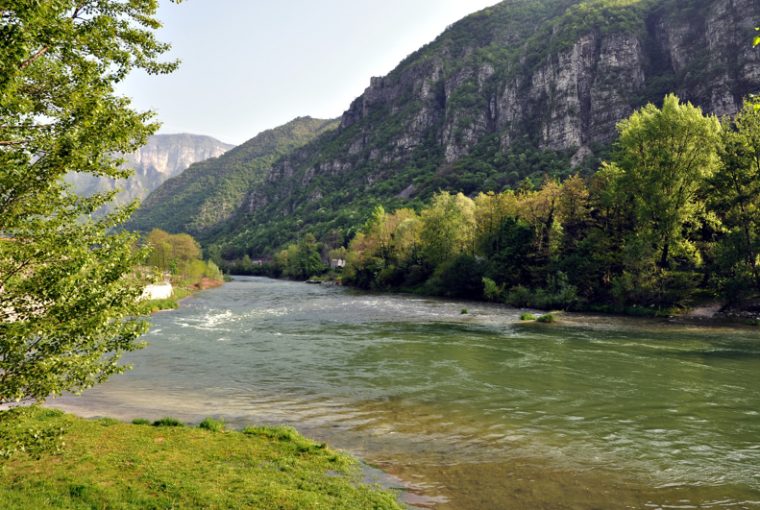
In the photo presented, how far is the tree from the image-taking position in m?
8.21

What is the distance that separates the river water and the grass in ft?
6.78

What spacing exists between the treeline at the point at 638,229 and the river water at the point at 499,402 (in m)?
12.2

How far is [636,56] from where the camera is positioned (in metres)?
192

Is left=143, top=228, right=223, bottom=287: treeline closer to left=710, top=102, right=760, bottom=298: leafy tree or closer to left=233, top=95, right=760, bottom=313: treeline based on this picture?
left=233, top=95, right=760, bottom=313: treeline

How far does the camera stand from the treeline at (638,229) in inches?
2115

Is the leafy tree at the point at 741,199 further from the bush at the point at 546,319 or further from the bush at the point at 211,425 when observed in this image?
the bush at the point at 211,425

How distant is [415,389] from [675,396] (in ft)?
43.7

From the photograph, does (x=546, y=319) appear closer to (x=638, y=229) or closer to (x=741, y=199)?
(x=638, y=229)

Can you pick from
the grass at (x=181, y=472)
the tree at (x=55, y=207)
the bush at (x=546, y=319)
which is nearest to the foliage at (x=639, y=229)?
the bush at (x=546, y=319)

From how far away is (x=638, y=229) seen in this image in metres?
61.4

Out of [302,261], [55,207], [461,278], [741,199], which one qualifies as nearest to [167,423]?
[55,207]

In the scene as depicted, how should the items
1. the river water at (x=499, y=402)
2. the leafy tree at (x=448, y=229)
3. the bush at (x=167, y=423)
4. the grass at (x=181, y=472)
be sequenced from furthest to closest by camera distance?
the leafy tree at (x=448, y=229)
the bush at (x=167, y=423)
the river water at (x=499, y=402)
the grass at (x=181, y=472)

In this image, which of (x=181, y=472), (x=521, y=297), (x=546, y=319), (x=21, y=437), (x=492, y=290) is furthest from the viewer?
(x=492, y=290)

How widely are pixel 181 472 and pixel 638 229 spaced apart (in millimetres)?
63503
